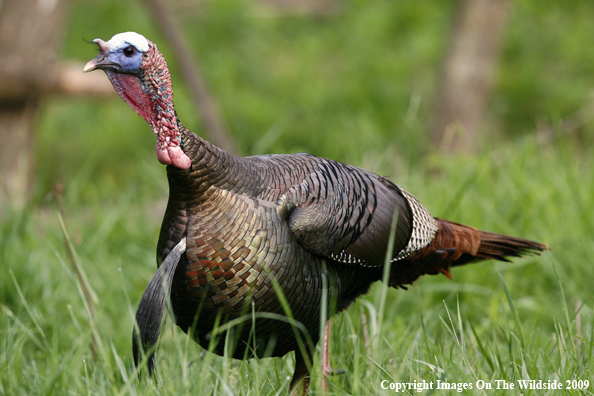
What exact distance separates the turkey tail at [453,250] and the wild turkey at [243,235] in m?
0.36

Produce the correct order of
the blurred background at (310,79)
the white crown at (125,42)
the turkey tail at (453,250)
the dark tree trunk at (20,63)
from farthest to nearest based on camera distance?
the blurred background at (310,79) → the dark tree trunk at (20,63) → the turkey tail at (453,250) → the white crown at (125,42)

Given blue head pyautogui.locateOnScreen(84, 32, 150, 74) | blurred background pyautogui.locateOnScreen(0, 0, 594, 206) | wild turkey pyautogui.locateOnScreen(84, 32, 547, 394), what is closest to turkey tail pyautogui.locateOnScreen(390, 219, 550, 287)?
wild turkey pyautogui.locateOnScreen(84, 32, 547, 394)

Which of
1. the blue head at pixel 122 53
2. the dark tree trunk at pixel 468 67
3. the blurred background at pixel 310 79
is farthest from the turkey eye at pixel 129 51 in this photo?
the dark tree trunk at pixel 468 67

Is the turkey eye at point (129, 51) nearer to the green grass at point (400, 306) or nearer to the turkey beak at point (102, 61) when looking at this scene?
the turkey beak at point (102, 61)

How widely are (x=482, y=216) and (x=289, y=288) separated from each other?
208 centimetres

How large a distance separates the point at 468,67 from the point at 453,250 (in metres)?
3.86

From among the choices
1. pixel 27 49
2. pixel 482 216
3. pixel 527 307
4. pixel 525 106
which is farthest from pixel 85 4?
pixel 527 307

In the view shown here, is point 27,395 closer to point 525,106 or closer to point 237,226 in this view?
point 237,226

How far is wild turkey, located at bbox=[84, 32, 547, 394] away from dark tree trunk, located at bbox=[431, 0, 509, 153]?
3.73 m

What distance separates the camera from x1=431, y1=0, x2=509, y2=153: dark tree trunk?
6148 millimetres

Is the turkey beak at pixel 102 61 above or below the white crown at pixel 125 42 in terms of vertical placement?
below

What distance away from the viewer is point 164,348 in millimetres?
3252

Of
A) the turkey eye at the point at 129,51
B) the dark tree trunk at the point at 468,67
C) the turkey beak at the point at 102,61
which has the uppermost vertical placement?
the dark tree trunk at the point at 468,67

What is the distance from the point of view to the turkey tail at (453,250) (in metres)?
2.93
